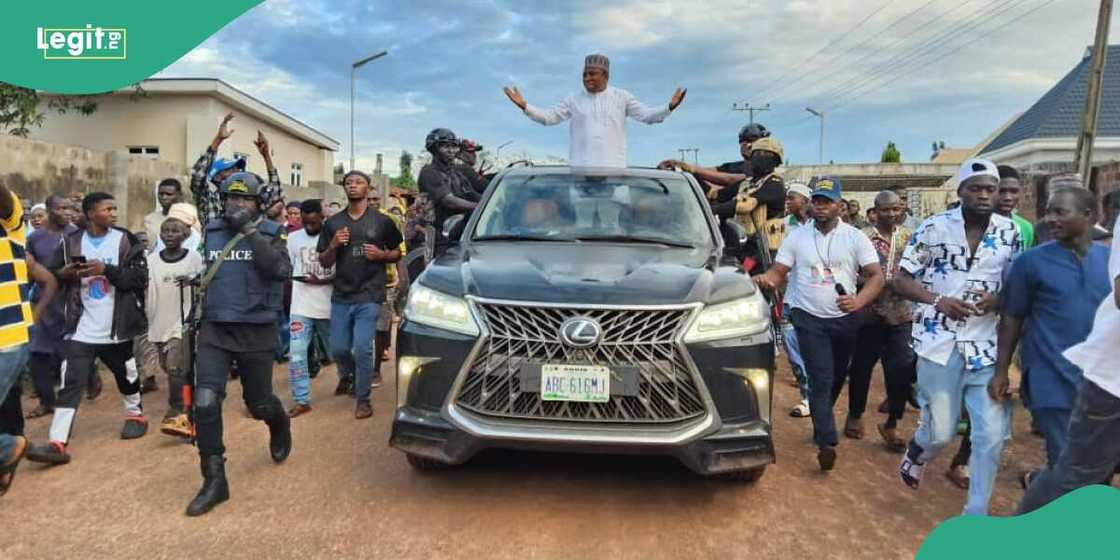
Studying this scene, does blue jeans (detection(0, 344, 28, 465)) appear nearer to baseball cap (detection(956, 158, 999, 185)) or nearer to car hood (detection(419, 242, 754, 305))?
car hood (detection(419, 242, 754, 305))

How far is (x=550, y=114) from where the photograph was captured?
23.2 ft

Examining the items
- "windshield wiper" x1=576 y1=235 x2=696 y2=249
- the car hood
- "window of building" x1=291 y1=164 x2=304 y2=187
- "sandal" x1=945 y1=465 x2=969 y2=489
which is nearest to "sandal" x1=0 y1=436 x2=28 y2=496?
the car hood

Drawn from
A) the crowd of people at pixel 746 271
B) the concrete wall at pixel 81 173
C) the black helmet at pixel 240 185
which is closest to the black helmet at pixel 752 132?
Result: the crowd of people at pixel 746 271

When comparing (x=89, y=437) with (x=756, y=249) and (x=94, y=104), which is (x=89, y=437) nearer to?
(x=756, y=249)

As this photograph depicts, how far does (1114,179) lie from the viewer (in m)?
7.81

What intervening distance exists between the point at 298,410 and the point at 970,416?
4675mm

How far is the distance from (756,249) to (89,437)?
17.3 feet

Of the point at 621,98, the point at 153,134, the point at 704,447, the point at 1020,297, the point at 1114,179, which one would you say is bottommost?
the point at 704,447

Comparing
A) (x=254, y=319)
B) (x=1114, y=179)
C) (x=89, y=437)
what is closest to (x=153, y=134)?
(x=89, y=437)

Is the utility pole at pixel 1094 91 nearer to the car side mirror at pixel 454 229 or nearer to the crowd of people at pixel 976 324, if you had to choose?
the crowd of people at pixel 976 324

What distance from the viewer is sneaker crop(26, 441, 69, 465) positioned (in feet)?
14.9

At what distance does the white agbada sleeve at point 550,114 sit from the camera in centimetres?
705

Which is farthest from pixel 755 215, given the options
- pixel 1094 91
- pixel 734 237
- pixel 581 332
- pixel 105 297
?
pixel 1094 91

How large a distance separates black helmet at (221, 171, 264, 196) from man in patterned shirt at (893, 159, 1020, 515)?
3616 mm
